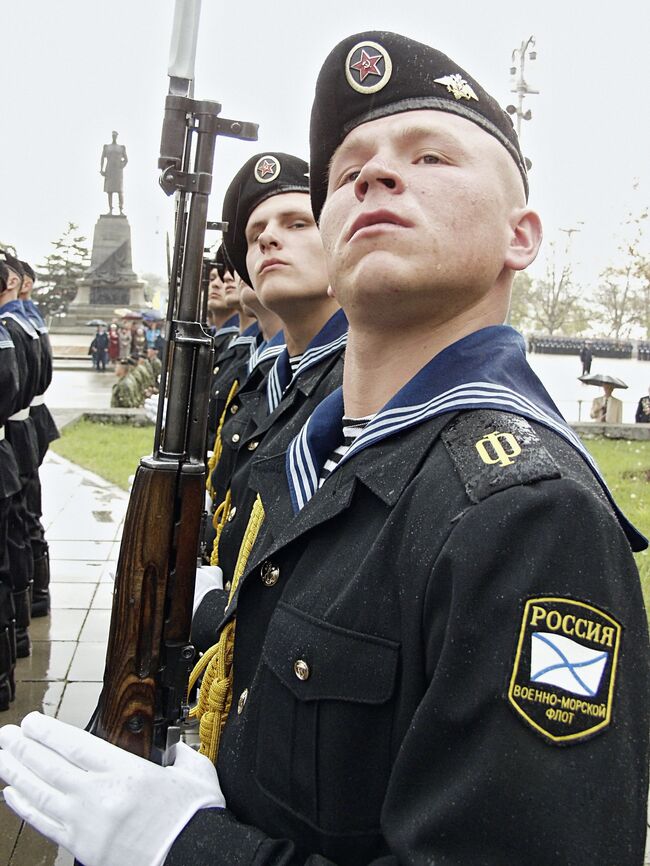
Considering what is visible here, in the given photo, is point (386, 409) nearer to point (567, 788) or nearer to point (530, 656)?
point (530, 656)

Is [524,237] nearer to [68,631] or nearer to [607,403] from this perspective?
[68,631]

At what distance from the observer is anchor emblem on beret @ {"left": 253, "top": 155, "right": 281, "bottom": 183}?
352cm

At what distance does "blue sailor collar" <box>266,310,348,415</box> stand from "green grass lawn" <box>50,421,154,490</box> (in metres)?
6.59

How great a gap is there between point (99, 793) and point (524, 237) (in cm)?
121

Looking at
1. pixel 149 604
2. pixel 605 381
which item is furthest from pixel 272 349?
pixel 605 381

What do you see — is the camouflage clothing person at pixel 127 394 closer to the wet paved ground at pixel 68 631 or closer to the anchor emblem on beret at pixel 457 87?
the wet paved ground at pixel 68 631

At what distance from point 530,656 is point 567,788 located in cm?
15

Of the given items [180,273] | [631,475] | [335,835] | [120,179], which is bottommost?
[631,475]

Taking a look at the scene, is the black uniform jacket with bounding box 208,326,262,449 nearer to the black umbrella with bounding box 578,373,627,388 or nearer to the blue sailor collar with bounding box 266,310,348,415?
the blue sailor collar with bounding box 266,310,348,415

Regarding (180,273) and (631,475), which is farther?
(631,475)

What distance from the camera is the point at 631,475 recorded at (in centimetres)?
1066

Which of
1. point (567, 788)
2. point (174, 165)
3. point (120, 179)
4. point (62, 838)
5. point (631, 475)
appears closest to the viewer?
point (567, 788)

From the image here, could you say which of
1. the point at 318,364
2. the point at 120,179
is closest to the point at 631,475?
the point at 318,364

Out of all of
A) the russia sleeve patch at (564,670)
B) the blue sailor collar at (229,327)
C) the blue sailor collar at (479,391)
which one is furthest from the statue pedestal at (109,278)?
the russia sleeve patch at (564,670)
